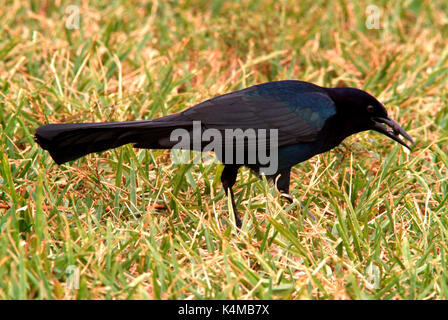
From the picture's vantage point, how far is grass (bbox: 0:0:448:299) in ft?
10.9

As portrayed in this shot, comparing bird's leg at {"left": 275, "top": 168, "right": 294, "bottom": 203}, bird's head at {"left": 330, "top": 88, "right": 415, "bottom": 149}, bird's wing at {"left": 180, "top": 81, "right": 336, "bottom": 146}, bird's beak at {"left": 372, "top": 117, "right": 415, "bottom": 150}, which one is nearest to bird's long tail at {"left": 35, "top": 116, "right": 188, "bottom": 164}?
bird's wing at {"left": 180, "top": 81, "right": 336, "bottom": 146}

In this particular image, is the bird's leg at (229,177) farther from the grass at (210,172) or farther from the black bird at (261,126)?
the grass at (210,172)

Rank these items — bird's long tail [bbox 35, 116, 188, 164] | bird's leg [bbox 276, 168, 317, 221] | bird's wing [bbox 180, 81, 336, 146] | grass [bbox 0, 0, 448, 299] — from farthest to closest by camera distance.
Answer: bird's leg [bbox 276, 168, 317, 221]
bird's wing [bbox 180, 81, 336, 146]
bird's long tail [bbox 35, 116, 188, 164]
grass [bbox 0, 0, 448, 299]

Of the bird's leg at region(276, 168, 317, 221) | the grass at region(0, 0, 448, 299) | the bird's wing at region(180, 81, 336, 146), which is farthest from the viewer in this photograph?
the bird's leg at region(276, 168, 317, 221)

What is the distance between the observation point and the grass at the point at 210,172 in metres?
3.33

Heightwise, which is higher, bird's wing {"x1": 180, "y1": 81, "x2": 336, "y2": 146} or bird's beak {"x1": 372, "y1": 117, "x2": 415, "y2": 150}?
bird's wing {"x1": 180, "y1": 81, "x2": 336, "y2": 146}

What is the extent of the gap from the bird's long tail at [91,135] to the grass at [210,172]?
0.96 feet

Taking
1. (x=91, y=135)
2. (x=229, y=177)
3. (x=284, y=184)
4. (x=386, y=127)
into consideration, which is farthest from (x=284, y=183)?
(x=91, y=135)

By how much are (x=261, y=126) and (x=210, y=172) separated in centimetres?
69

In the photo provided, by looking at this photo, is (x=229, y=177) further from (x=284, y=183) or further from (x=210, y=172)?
(x=210, y=172)

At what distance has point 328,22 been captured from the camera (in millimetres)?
7270

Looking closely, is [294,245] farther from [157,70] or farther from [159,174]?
[157,70]

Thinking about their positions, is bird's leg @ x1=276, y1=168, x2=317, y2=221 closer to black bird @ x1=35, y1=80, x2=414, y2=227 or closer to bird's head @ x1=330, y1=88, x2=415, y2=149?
black bird @ x1=35, y1=80, x2=414, y2=227

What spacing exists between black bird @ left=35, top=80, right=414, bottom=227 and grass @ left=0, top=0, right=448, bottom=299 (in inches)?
9.8
